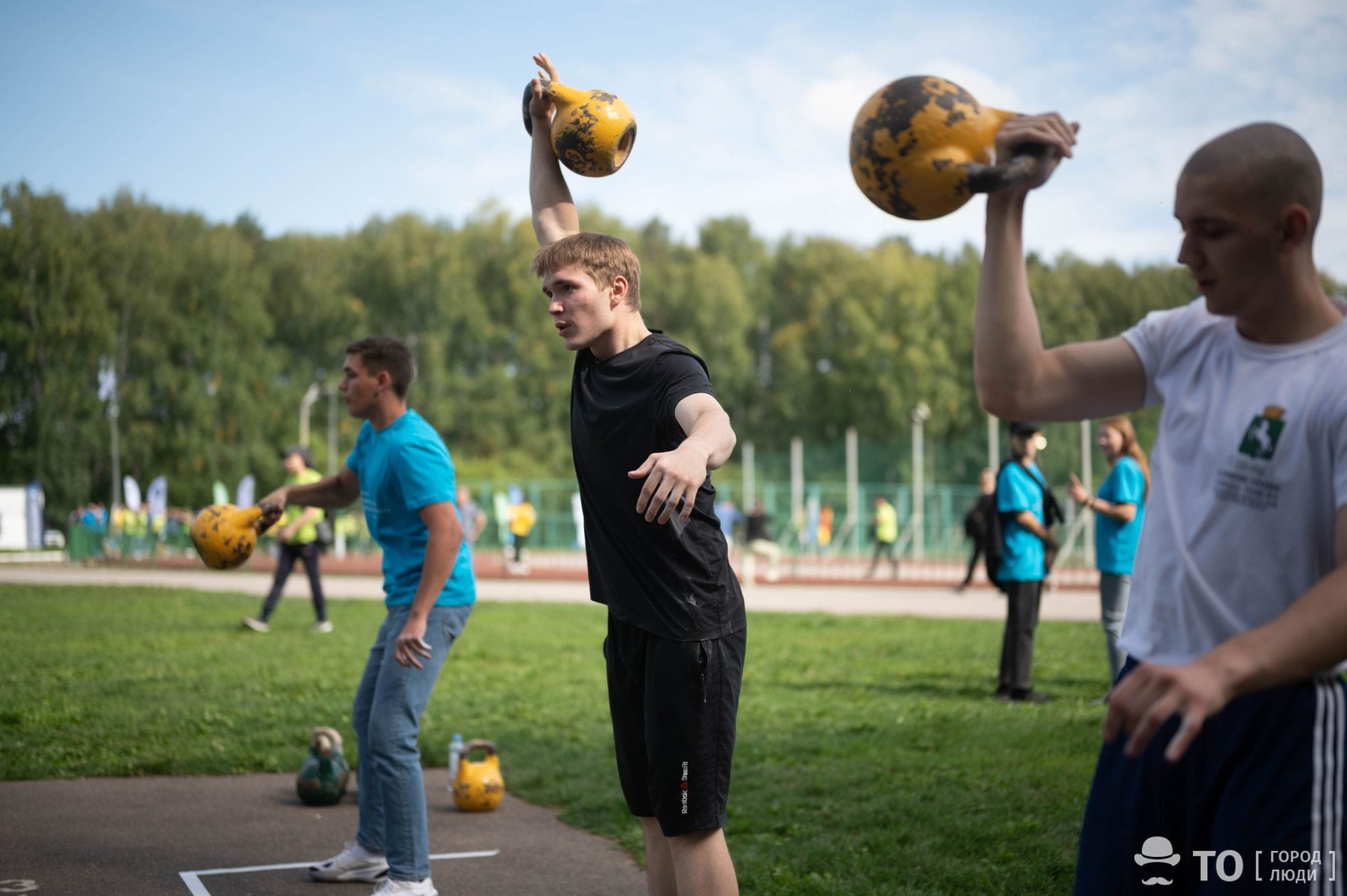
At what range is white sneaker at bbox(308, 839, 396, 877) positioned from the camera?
5316 mm

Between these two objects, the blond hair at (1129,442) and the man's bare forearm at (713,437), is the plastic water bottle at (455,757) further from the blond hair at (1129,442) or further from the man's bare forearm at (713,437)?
the blond hair at (1129,442)

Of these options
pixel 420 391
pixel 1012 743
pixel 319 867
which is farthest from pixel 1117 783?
pixel 420 391

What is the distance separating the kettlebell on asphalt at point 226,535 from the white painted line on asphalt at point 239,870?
1373 millimetres

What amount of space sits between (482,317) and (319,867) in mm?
58501

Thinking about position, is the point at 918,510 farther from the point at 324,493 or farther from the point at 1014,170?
the point at 1014,170

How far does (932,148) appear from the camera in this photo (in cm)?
239

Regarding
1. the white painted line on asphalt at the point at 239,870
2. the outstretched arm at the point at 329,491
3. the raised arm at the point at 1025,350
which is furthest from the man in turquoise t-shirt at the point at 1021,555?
the raised arm at the point at 1025,350

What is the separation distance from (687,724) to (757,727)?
5.40 metres

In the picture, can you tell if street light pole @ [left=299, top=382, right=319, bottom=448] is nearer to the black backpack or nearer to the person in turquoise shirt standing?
the black backpack

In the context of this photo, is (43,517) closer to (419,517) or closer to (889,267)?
(889,267)

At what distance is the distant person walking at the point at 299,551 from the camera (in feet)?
46.6

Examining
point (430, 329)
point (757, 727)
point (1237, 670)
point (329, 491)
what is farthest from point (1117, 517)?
point (430, 329)

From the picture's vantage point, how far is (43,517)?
1939 inches

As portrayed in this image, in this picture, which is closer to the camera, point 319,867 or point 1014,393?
point 1014,393
